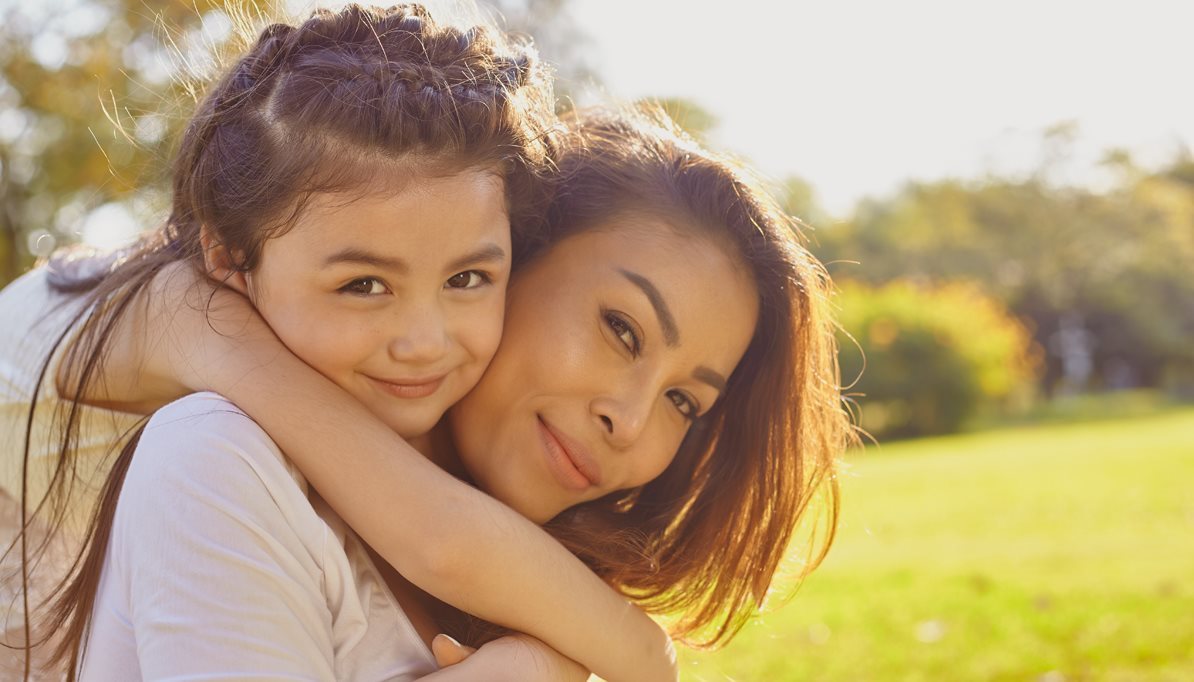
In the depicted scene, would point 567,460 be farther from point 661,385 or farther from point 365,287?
point 365,287

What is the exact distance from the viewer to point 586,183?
295 cm

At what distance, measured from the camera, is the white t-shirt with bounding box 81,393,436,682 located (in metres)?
1.72

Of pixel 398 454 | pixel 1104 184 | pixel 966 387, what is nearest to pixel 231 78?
pixel 398 454

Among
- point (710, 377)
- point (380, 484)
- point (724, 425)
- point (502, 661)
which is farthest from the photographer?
point (724, 425)

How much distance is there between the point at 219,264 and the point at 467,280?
0.52 m

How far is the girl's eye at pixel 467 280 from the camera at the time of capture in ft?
7.55

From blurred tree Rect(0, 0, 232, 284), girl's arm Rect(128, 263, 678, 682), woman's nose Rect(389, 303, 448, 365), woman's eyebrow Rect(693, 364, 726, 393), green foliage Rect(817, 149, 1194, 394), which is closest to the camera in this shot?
girl's arm Rect(128, 263, 678, 682)

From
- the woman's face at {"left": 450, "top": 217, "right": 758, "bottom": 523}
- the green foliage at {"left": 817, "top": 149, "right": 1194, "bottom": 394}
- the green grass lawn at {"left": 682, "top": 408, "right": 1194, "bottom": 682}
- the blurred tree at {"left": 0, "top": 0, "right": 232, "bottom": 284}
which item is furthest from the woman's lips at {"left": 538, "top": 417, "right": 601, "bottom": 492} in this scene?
the green foliage at {"left": 817, "top": 149, "right": 1194, "bottom": 394}

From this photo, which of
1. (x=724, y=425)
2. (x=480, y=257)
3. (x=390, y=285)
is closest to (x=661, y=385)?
(x=724, y=425)

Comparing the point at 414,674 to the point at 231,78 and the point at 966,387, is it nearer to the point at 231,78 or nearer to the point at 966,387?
the point at 231,78

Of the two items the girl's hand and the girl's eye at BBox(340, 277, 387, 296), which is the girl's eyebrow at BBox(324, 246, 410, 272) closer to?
the girl's eye at BBox(340, 277, 387, 296)

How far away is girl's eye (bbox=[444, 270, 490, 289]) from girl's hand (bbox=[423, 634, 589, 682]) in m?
0.70

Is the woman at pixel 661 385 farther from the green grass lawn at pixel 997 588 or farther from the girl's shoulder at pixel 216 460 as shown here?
the girl's shoulder at pixel 216 460

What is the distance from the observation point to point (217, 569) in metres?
1.73
